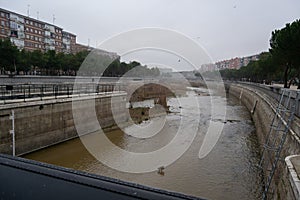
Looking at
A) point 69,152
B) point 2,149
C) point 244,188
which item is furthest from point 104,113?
point 244,188

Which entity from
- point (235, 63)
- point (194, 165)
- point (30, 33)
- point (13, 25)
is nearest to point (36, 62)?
point (13, 25)

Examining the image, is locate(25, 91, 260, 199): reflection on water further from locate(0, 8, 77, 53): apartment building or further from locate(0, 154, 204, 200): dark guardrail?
locate(0, 8, 77, 53): apartment building

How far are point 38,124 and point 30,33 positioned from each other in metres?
52.3

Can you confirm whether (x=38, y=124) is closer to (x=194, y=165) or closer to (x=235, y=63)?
(x=194, y=165)

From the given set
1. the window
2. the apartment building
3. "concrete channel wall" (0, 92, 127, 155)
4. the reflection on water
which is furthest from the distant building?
"concrete channel wall" (0, 92, 127, 155)

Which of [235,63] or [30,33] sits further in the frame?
[235,63]

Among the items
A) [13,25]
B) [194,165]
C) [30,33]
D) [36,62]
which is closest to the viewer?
[194,165]

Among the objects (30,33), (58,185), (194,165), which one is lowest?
(194,165)

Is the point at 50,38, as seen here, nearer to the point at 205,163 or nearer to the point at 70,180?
the point at 205,163

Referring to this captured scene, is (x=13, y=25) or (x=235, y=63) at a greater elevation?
(x=235, y=63)

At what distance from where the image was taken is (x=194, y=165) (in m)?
9.60

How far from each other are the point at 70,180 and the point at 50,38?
66.2 metres

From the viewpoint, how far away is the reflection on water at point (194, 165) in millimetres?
7676

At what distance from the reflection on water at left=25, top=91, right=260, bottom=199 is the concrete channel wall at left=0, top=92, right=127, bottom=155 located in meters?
0.46
